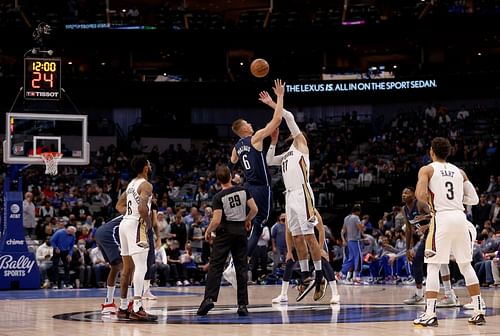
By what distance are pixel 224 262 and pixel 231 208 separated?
0.65 meters

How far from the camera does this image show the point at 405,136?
108 feet

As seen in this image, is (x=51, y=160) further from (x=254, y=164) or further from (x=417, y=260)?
(x=417, y=260)

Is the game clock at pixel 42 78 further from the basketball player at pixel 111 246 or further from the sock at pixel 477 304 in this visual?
the sock at pixel 477 304

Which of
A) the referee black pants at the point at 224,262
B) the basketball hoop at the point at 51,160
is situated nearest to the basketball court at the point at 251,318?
the referee black pants at the point at 224,262

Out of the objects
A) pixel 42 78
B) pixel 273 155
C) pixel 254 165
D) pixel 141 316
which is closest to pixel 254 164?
pixel 254 165

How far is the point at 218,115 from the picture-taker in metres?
39.4

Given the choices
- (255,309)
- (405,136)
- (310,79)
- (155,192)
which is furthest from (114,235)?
(310,79)

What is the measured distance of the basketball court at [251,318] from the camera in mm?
8617

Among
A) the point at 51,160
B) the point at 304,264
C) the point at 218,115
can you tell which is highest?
the point at 218,115

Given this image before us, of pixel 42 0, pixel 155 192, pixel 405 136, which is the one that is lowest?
pixel 155 192

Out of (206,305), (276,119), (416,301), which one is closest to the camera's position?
(206,305)

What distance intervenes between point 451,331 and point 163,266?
12.3 m

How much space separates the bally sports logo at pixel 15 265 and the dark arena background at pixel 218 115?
0.02 meters

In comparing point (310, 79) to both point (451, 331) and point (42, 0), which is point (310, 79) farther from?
point (451, 331)
